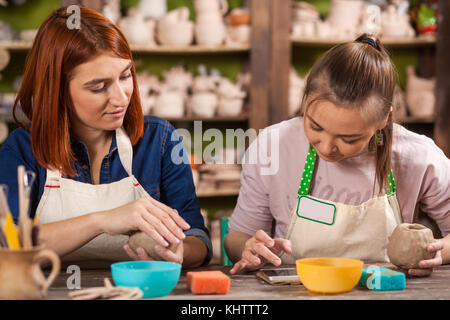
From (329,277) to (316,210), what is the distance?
598mm

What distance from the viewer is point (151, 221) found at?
1.22m

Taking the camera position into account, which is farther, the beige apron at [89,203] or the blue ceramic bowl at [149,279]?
the beige apron at [89,203]

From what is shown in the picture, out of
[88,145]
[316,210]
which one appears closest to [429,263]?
[316,210]

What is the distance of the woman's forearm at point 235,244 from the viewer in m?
1.63

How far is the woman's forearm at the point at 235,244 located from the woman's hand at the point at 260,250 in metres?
0.25

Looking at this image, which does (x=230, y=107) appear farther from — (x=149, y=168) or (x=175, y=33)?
(x=149, y=168)

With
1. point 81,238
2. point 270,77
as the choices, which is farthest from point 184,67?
point 81,238

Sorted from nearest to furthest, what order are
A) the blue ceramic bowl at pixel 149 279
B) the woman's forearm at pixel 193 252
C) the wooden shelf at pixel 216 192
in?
the blue ceramic bowl at pixel 149 279 → the woman's forearm at pixel 193 252 → the wooden shelf at pixel 216 192

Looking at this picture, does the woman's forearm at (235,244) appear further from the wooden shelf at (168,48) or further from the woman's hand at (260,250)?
the wooden shelf at (168,48)

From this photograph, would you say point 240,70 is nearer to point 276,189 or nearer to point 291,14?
point 291,14

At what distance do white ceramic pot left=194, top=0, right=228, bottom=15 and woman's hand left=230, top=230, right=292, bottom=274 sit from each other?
244cm

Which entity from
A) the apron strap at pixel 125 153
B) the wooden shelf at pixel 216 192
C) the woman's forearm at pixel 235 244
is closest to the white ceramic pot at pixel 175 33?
the wooden shelf at pixel 216 192

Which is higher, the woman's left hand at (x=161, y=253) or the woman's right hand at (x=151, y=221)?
the woman's right hand at (x=151, y=221)

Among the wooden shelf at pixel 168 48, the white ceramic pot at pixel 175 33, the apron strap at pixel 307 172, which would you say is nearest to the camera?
the apron strap at pixel 307 172
